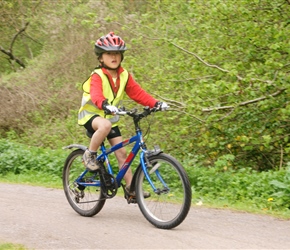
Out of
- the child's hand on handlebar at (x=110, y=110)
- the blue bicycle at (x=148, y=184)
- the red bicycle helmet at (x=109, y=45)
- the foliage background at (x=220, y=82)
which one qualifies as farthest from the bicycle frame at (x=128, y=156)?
the foliage background at (x=220, y=82)

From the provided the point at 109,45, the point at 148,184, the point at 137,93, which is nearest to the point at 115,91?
the point at 137,93

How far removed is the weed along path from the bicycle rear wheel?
0.12m

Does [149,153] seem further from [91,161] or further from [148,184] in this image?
[91,161]

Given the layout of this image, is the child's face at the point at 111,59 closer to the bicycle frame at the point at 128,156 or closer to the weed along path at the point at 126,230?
the bicycle frame at the point at 128,156

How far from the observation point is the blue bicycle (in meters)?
6.20

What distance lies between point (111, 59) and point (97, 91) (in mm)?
452

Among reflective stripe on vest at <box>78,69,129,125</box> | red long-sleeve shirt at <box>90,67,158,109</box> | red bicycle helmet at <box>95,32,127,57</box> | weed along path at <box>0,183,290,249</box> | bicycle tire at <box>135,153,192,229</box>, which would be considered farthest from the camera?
reflective stripe on vest at <box>78,69,129,125</box>

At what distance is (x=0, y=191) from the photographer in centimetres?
901

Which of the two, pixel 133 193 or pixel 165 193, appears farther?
pixel 133 193

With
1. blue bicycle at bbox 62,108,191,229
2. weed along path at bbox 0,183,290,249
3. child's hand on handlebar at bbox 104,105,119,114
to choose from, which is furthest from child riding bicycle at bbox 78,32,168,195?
weed along path at bbox 0,183,290,249

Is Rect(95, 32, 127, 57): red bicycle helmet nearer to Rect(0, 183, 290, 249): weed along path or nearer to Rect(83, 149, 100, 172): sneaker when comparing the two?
Rect(83, 149, 100, 172): sneaker

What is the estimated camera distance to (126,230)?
251 inches

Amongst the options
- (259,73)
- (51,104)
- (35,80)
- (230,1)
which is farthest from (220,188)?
(35,80)

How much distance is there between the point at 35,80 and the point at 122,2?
11.7 ft
